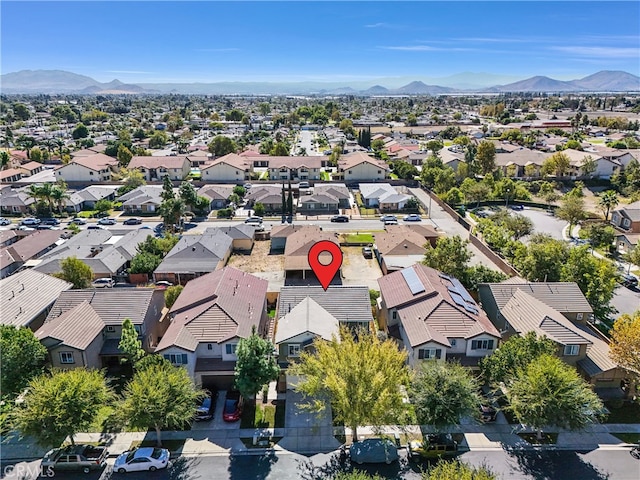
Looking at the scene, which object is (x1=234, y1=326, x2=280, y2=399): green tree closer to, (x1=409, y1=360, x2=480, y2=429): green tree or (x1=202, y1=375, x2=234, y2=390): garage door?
(x1=202, y1=375, x2=234, y2=390): garage door

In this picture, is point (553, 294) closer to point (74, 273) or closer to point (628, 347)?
point (628, 347)

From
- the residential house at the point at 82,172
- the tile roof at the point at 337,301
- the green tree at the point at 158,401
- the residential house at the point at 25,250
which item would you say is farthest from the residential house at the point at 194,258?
the residential house at the point at 82,172

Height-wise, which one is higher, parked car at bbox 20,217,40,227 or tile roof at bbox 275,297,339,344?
tile roof at bbox 275,297,339,344

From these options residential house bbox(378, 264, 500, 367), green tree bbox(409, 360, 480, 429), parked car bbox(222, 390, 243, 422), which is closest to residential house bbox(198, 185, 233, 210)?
residential house bbox(378, 264, 500, 367)

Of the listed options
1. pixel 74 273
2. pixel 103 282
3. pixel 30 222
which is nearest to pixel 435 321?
pixel 74 273

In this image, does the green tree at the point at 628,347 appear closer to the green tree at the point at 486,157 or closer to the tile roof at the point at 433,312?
the tile roof at the point at 433,312

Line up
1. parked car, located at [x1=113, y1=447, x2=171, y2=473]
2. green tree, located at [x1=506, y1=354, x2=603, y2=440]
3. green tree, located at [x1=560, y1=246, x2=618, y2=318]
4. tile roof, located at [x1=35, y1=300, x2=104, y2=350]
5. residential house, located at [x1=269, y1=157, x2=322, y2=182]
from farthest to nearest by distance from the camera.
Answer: residential house, located at [x1=269, y1=157, x2=322, y2=182], green tree, located at [x1=560, y1=246, x2=618, y2=318], tile roof, located at [x1=35, y1=300, x2=104, y2=350], green tree, located at [x1=506, y1=354, x2=603, y2=440], parked car, located at [x1=113, y1=447, x2=171, y2=473]

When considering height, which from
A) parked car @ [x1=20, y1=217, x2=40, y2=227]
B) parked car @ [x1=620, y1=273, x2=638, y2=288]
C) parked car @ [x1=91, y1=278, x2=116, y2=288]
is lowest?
parked car @ [x1=20, y1=217, x2=40, y2=227]
